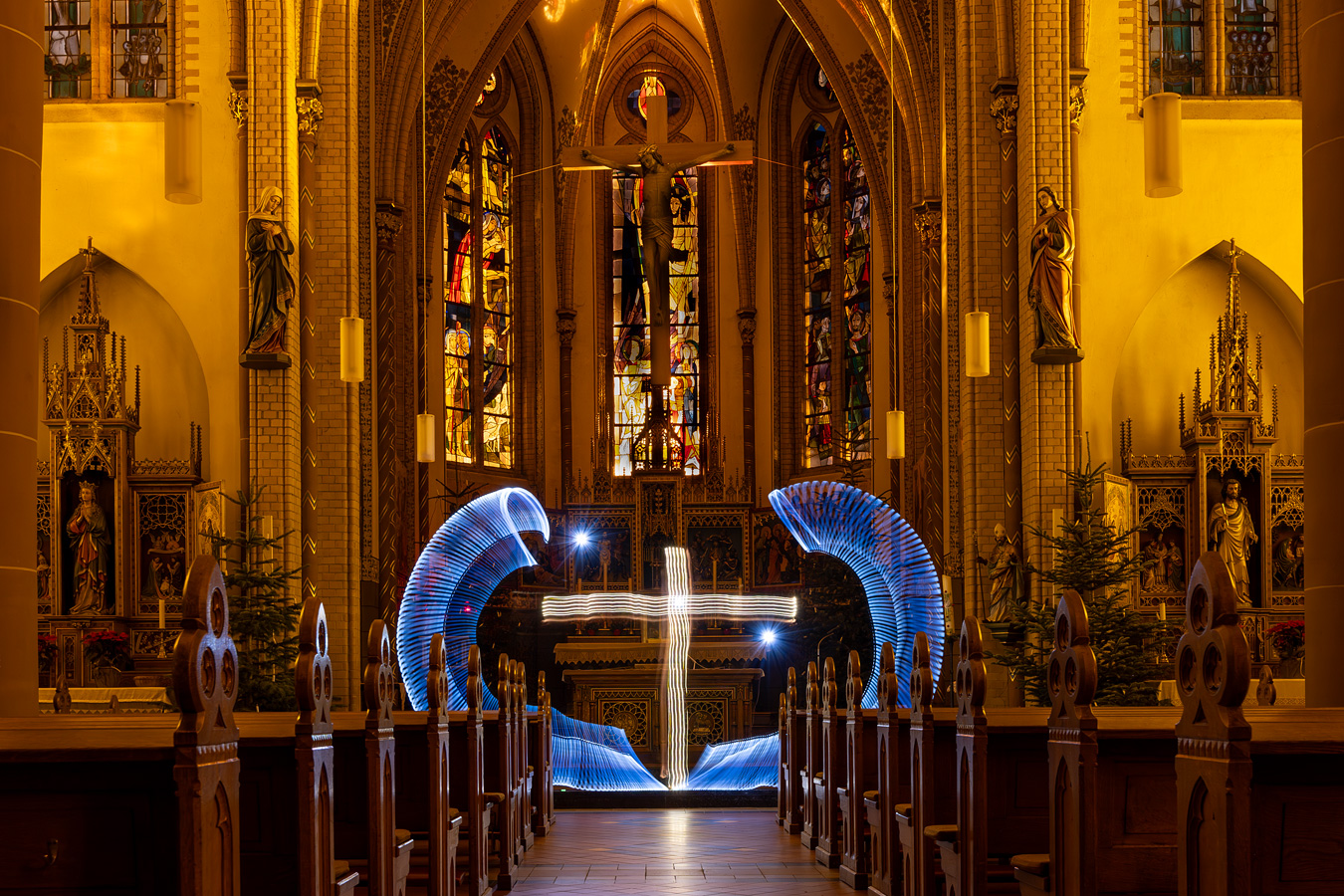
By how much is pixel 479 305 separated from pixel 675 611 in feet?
29.2

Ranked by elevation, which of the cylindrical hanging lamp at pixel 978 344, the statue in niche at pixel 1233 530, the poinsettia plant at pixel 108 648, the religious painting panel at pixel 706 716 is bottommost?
the religious painting panel at pixel 706 716

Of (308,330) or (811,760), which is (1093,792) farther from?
(308,330)

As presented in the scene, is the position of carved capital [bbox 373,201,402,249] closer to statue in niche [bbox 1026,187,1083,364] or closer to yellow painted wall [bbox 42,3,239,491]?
yellow painted wall [bbox 42,3,239,491]

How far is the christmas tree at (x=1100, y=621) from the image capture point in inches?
421

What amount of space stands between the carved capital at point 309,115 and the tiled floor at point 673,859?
21.7ft

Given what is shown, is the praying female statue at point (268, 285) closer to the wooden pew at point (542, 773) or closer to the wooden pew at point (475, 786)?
the wooden pew at point (542, 773)

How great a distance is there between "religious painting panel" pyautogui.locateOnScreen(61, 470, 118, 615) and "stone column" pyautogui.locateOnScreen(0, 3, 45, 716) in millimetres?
8261

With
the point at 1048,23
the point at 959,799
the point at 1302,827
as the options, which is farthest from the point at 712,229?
the point at 1302,827

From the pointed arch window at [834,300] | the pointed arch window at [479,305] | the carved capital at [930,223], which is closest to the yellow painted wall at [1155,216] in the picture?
the carved capital at [930,223]

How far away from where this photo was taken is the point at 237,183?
551 inches

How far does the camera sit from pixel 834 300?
23.4 metres

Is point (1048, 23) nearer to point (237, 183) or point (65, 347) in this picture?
point (237, 183)

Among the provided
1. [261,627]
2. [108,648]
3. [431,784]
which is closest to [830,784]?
[431,784]

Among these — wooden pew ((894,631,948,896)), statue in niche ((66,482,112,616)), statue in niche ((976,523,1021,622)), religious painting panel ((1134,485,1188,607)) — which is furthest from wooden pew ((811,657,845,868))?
statue in niche ((66,482,112,616))
